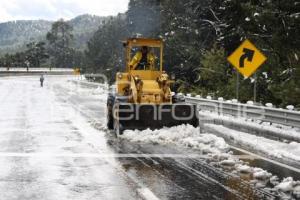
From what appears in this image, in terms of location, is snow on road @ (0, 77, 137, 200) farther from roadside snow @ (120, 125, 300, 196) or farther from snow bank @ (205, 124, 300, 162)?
snow bank @ (205, 124, 300, 162)

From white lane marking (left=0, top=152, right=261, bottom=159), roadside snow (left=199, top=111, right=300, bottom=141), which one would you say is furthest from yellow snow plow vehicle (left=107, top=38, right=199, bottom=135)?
white lane marking (left=0, top=152, right=261, bottom=159)

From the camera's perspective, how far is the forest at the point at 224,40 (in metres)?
19.9

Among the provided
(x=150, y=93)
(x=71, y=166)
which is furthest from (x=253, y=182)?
(x=150, y=93)

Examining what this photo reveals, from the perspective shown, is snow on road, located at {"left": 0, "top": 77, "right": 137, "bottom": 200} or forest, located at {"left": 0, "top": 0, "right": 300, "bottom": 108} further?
forest, located at {"left": 0, "top": 0, "right": 300, "bottom": 108}

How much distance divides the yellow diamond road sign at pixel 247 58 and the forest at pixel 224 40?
0.39 meters

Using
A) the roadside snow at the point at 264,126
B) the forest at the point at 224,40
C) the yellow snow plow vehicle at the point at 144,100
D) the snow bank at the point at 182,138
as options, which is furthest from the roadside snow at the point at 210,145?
the forest at the point at 224,40

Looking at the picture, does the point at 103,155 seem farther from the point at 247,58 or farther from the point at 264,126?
the point at 247,58

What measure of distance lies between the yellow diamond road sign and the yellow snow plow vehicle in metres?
2.95

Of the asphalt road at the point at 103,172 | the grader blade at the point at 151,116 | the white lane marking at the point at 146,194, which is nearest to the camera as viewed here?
the white lane marking at the point at 146,194

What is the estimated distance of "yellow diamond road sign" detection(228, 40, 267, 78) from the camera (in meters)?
16.7

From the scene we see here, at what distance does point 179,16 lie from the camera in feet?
132

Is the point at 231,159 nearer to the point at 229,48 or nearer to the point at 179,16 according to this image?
the point at 229,48

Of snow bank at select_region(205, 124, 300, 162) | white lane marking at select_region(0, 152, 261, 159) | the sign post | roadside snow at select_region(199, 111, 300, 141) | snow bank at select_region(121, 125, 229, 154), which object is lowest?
white lane marking at select_region(0, 152, 261, 159)

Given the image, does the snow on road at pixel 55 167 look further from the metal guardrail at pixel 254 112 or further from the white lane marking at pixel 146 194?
the metal guardrail at pixel 254 112
